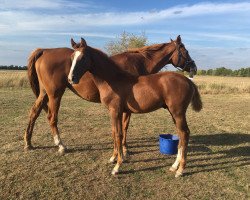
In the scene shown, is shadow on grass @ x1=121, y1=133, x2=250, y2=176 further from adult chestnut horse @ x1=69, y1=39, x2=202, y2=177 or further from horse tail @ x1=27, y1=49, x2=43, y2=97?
horse tail @ x1=27, y1=49, x2=43, y2=97

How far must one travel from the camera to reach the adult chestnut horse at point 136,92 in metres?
5.34

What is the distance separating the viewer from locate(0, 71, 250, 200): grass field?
16.1ft

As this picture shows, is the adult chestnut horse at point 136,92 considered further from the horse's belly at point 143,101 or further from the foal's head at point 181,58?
the foal's head at point 181,58

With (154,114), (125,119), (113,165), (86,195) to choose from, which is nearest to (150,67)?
(125,119)

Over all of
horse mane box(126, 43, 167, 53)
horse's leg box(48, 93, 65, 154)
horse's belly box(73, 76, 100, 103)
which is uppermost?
horse mane box(126, 43, 167, 53)

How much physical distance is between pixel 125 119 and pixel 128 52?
148cm

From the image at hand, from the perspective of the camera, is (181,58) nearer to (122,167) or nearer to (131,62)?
(131,62)

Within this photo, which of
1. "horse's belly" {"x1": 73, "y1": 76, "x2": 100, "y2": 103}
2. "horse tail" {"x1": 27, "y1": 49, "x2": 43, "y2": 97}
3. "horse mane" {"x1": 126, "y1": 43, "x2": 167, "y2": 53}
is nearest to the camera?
"horse's belly" {"x1": 73, "y1": 76, "x2": 100, "y2": 103}

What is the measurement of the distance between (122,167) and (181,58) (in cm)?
280

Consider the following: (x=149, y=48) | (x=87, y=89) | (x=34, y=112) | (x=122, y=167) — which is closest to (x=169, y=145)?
(x=122, y=167)

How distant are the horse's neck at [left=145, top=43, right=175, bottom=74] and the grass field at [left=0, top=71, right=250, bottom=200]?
5.97 feet

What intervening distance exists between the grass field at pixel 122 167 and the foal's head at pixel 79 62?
67.6 inches

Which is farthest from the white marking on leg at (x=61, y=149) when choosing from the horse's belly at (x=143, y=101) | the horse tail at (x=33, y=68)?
the horse's belly at (x=143, y=101)

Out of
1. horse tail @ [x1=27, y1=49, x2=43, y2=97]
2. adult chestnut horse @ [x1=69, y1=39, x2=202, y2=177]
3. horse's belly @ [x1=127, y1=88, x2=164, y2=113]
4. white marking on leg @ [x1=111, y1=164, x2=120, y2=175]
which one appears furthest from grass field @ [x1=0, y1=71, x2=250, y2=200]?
horse tail @ [x1=27, y1=49, x2=43, y2=97]
